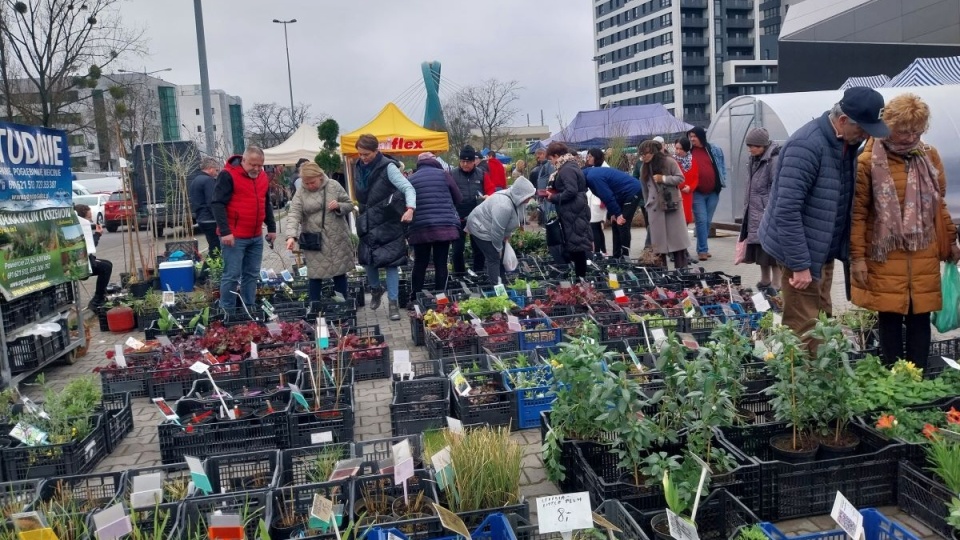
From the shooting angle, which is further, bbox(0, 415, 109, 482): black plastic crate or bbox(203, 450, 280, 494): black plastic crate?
bbox(0, 415, 109, 482): black plastic crate

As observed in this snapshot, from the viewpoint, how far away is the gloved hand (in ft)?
13.6

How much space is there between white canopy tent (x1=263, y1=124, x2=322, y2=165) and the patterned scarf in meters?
16.6

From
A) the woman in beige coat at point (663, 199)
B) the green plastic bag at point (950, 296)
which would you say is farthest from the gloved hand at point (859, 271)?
the woman in beige coat at point (663, 199)

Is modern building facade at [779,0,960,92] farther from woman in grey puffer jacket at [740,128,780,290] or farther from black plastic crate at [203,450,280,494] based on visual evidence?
black plastic crate at [203,450,280,494]

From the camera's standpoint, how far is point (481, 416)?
457 cm

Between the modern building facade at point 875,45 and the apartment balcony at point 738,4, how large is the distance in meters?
60.3

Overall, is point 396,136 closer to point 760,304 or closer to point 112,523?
point 760,304

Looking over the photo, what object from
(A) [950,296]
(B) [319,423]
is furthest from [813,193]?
(B) [319,423]

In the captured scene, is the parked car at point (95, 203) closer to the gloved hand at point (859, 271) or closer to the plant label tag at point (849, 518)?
the gloved hand at point (859, 271)

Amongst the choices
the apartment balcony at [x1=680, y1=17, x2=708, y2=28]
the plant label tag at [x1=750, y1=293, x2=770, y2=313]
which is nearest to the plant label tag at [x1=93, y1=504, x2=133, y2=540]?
the plant label tag at [x1=750, y1=293, x2=770, y2=313]

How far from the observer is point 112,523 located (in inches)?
109

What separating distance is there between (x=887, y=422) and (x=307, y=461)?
2.71m

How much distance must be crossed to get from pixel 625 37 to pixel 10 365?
319 ft

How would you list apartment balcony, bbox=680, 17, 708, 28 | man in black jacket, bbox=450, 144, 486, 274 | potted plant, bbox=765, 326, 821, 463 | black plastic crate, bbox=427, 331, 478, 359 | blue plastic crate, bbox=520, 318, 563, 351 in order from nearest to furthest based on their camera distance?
potted plant, bbox=765, 326, 821, 463 < black plastic crate, bbox=427, 331, 478, 359 < blue plastic crate, bbox=520, 318, 563, 351 < man in black jacket, bbox=450, 144, 486, 274 < apartment balcony, bbox=680, 17, 708, 28
